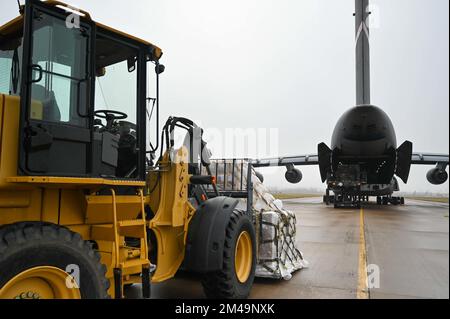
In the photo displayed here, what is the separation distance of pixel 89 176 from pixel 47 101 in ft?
2.06

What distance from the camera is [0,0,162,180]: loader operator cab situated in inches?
106

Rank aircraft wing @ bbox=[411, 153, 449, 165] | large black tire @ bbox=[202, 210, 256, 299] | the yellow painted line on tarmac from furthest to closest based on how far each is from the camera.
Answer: aircraft wing @ bbox=[411, 153, 449, 165], the yellow painted line on tarmac, large black tire @ bbox=[202, 210, 256, 299]

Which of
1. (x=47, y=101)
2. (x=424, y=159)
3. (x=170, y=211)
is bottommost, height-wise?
(x=170, y=211)

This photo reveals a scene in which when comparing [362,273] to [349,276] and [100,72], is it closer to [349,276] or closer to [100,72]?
[349,276]

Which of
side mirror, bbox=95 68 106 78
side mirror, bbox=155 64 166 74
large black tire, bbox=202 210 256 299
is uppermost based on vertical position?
side mirror, bbox=155 64 166 74

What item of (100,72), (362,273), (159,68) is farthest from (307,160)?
(100,72)

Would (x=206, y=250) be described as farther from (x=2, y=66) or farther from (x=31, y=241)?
(x=2, y=66)

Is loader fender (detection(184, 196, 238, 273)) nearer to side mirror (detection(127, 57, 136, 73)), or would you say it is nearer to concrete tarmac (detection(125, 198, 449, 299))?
concrete tarmac (detection(125, 198, 449, 299))

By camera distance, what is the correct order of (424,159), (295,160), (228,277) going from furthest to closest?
1. (295,160)
2. (424,159)
3. (228,277)

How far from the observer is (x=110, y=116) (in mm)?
3621

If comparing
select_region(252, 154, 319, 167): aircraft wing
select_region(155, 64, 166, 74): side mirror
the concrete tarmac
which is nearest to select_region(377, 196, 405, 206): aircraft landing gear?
select_region(252, 154, 319, 167): aircraft wing

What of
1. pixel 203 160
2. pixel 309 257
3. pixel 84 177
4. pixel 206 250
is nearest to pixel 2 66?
pixel 84 177

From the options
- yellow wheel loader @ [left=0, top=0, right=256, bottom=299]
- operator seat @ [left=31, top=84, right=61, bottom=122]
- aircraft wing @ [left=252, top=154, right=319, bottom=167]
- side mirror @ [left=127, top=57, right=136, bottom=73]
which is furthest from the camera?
aircraft wing @ [left=252, top=154, right=319, bottom=167]

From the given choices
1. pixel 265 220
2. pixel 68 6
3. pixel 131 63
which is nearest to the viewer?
pixel 68 6
